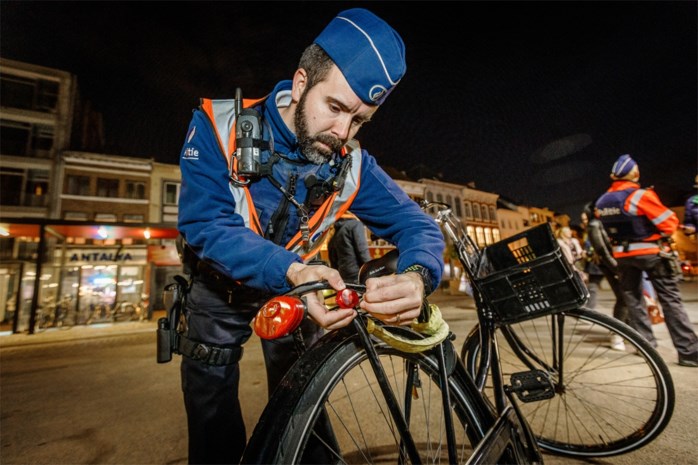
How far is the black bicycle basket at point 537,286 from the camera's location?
5.63 ft

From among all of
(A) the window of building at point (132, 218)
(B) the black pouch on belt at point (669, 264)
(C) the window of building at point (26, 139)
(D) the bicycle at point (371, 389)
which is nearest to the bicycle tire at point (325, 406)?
(D) the bicycle at point (371, 389)

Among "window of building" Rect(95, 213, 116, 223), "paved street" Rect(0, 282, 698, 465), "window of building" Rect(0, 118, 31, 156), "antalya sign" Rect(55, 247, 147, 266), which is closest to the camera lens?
"paved street" Rect(0, 282, 698, 465)

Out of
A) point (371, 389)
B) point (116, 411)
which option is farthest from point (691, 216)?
point (116, 411)

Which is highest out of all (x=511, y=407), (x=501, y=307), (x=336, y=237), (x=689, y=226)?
(x=336, y=237)

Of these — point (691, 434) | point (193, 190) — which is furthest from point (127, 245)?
point (691, 434)

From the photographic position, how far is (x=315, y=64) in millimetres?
1477

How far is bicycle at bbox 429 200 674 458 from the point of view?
1733mm

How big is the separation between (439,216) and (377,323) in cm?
121

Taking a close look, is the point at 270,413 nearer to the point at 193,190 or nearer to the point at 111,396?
the point at 193,190

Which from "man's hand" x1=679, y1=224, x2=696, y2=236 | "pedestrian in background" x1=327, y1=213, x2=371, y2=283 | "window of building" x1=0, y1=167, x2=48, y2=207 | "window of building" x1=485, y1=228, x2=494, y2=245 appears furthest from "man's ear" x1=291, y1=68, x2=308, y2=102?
"window of building" x1=485, y1=228, x2=494, y2=245

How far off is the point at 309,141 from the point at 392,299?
872 millimetres

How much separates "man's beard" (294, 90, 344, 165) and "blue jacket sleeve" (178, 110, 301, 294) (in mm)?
377

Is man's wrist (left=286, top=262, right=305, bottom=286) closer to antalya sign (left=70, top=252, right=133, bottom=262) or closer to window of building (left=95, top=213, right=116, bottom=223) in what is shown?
antalya sign (left=70, top=252, right=133, bottom=262)

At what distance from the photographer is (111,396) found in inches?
140
